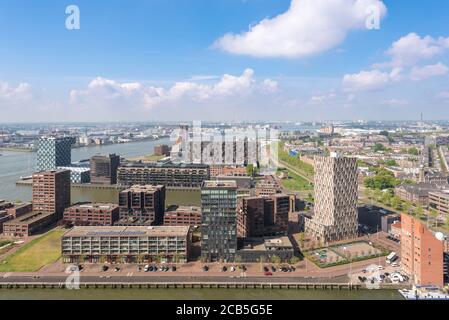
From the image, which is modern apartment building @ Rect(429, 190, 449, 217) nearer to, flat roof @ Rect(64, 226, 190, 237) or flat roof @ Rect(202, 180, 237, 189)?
flat roof @ Rect(202, 180, 237, 189)

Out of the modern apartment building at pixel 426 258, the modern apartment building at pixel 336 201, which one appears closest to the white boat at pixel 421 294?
the modern apartment building at pixel 426 258

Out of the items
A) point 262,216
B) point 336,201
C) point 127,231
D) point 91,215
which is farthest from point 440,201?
point 91,215

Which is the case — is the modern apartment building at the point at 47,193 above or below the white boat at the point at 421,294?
above

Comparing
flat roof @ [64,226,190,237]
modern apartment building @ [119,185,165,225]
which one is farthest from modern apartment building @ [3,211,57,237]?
flat roof @ [64,226,190,237]

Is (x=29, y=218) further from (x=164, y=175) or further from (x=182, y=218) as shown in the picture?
(x=164, y=175)

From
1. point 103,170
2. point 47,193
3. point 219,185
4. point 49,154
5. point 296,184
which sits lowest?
point 296,184

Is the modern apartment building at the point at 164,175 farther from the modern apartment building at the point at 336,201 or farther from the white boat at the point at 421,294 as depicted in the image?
the white boat at the point at 421,294
